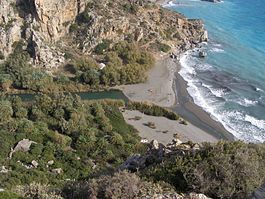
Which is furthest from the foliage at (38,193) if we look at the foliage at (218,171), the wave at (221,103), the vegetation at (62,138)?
the wave at (221,103)

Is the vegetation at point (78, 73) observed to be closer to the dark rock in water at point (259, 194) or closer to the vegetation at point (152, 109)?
the vegetation at point (152, 109)

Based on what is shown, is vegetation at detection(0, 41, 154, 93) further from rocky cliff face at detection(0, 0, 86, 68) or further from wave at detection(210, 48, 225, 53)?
wave at detection(210, 48, 225, 53)

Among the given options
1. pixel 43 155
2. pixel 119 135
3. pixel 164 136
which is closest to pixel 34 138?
pixel 43 155

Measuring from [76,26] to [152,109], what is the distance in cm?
3352

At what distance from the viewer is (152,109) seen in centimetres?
7244

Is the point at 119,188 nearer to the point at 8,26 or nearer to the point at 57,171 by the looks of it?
the point at 57,171

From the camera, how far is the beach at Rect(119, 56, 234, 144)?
6594cm

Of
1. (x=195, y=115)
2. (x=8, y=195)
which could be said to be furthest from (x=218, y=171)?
(x=195, y=115)

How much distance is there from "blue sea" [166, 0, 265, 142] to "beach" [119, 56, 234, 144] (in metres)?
1.63

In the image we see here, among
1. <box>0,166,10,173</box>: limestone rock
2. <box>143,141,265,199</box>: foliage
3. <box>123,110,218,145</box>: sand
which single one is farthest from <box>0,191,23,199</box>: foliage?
<box>123,110,218,145</box>: sand

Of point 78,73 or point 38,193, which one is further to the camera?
point 78,73

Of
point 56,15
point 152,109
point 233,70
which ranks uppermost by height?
point 56,15

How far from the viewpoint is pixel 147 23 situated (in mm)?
104250

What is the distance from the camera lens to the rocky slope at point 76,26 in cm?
8881
